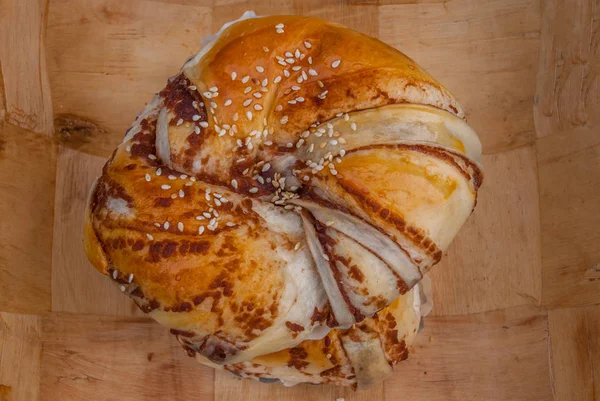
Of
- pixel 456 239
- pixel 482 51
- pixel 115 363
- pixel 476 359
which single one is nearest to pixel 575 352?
pixel 476 359

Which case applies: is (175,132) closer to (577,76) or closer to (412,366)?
(412,366)

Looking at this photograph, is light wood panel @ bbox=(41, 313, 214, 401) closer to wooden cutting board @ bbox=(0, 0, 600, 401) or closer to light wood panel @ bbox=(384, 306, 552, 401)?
wooden cutting board @ bbox=(0, 0, 600, 401)

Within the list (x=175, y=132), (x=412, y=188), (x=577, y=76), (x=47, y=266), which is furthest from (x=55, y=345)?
(x=577, y=76)

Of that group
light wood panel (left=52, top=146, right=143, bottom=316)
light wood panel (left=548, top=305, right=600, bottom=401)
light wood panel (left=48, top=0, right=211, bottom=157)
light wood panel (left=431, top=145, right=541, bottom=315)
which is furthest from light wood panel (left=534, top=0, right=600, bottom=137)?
light wood panel (left=52, top=146, right=143, bottom=316)

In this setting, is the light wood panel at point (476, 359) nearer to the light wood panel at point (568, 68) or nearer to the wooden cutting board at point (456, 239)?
the wooden cutting board at point (456, 239)

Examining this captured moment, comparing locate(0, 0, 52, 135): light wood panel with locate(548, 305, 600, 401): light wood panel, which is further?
locate(0, 0, 52, 135): light wood panel

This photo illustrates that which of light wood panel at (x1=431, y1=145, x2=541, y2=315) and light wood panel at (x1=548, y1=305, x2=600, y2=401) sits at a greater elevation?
light wood panel at (x1=431, y1=145, x2=541, y2=315)

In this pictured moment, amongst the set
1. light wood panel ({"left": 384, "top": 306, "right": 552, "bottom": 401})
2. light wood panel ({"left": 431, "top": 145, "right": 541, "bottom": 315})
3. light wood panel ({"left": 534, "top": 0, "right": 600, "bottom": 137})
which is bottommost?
light wood panel ({"left": 384, "top": 306, "right": 552, "bottom": 401})

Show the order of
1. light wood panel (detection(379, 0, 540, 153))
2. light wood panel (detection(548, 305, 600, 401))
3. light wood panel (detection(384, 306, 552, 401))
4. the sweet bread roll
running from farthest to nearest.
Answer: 1. light wood panel (detection(379, 0, 540, 153))
2. light wood panel (detection(384, 306, 552, 401))
3. light wood panel (detection(548, 305, 600, 401))
4. the sweet bread roll

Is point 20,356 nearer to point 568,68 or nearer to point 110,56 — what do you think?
point 110,56
